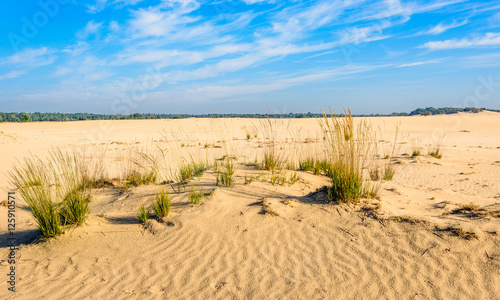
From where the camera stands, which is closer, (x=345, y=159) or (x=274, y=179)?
(x=345, y=159)

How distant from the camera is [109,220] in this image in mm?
4574

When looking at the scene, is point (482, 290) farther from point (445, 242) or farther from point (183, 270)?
point (183, 270)

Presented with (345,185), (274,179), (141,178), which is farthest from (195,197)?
(345,185)

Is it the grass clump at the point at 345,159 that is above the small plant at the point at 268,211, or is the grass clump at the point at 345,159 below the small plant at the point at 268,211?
above

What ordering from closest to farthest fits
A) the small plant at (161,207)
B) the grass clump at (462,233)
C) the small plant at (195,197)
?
the grass clump at (462,233)
the small plant at (161,207)
the small plant at (195,197)

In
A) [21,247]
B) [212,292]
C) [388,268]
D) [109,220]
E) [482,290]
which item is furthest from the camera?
[109,220]

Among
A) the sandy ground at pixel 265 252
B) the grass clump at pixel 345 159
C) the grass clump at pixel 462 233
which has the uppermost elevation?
the grass clump at pixel 345 159

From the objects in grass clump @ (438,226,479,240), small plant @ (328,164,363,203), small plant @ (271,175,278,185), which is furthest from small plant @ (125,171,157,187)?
grass clump @ (438,226,479,240)

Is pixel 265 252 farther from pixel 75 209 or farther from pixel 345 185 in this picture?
pixel 75 209

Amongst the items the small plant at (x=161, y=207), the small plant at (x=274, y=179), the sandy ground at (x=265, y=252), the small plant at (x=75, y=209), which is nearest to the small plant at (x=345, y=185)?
the sandy ground at (x=265, y=252)

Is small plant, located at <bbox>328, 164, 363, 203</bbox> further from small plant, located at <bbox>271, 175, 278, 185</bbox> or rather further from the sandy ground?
small plant, located at <bbox>271, 175, 278, 185</bbox>

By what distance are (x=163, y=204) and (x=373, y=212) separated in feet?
10.1

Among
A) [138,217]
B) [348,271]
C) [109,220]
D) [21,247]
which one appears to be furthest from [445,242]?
[21,247]

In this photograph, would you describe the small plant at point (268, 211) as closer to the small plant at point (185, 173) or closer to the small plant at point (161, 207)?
the small plant at point (161, 207)
